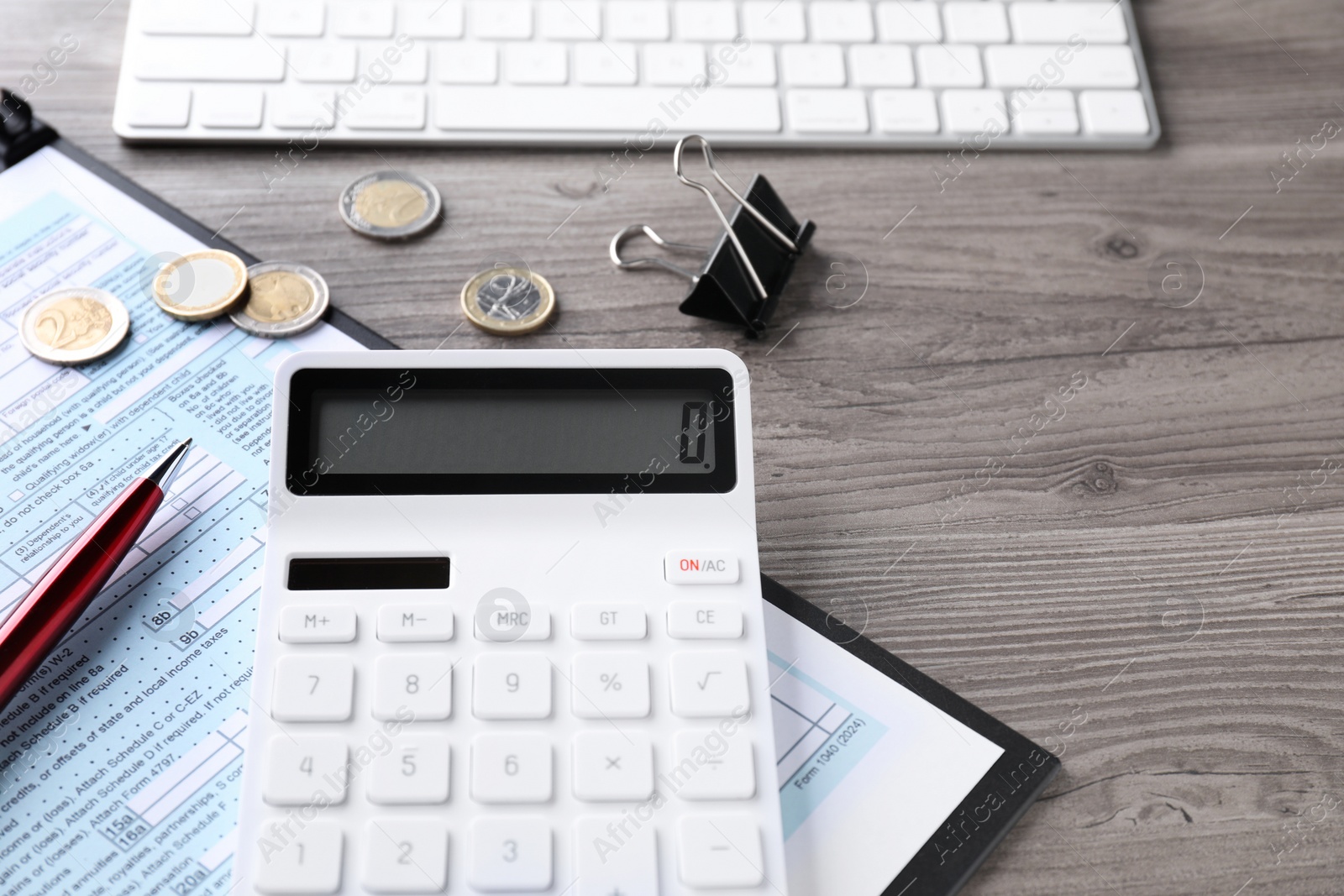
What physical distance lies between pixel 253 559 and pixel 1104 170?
498mm

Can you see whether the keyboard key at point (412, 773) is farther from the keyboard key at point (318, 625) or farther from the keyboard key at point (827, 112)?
the keyboard key at point (827, 112)

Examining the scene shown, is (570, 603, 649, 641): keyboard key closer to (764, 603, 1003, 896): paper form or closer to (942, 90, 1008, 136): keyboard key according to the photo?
(764, 603, 1003, 896): paper form

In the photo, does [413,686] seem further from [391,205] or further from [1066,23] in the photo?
[1066,23]

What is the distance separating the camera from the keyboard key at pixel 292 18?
1.78 ft

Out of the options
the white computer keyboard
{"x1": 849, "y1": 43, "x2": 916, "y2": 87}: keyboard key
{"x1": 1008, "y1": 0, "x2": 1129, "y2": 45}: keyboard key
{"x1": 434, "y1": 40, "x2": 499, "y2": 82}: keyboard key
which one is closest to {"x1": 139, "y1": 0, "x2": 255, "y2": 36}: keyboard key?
the white computer keyboard

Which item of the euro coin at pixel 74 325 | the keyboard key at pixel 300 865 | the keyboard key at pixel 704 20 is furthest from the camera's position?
the keyboard key at pixel 704 20

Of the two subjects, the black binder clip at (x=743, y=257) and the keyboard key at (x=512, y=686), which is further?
the black binder clip at (x=743, y=257)

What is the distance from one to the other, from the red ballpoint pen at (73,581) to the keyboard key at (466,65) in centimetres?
25

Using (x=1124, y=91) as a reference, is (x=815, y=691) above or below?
below

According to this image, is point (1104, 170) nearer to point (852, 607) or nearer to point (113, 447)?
point (852, 607)

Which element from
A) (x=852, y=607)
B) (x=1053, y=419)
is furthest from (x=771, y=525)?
(x=1053, y=419)

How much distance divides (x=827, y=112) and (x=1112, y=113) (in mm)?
169

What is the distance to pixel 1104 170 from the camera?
1.86ft

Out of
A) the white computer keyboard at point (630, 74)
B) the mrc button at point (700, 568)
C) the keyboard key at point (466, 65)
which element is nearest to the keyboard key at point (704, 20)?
the white computer keyboard at point (630, 74)
